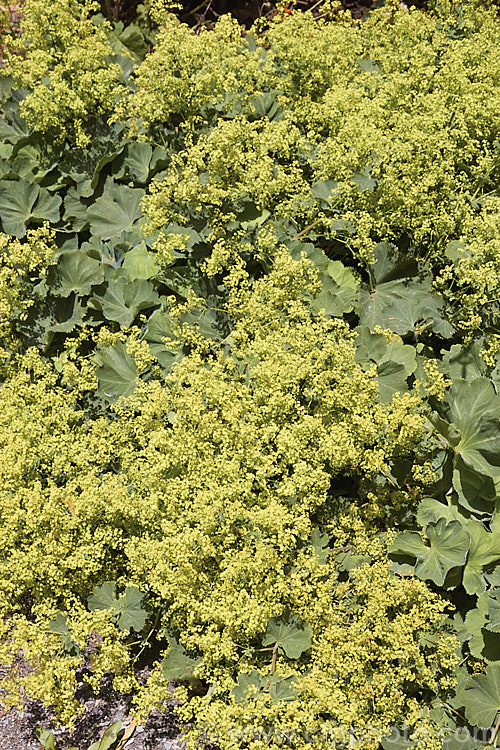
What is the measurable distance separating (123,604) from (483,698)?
171 centimetres

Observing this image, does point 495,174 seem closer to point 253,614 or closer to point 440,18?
point 440,18

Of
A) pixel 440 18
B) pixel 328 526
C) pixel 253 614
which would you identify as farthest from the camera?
pixel 440 18

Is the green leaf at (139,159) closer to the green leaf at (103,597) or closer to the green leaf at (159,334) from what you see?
the green leaf at (159,334)

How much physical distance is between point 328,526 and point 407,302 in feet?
5.05

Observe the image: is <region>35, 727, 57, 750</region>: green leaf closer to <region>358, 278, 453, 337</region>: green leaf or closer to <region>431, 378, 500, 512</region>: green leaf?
<region>431, 378, 500, 512</region>: green leaf

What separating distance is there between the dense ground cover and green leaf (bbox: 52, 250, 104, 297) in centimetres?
2

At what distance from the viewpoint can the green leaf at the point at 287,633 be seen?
288 cm

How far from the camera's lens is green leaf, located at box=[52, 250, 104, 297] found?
170 inches

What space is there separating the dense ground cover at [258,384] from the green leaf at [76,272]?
0.02 meters

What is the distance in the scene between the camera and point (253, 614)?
109 inches

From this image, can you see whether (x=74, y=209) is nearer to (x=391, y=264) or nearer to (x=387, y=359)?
(x=391, y=264)

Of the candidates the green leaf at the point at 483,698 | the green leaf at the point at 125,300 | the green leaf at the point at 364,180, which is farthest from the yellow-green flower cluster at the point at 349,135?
the green leaf at the point at 483,698

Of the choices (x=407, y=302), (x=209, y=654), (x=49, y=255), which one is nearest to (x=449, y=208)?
(x=407, y=302)

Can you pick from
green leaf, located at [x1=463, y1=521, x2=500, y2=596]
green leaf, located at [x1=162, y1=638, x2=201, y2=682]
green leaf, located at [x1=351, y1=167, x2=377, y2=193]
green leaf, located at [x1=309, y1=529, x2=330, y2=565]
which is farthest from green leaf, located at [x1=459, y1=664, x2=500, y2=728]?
green leaf, located at [x1=351, y1=167, x2=377, y2=193]
